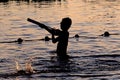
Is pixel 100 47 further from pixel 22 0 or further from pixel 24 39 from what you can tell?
pixel 22 0

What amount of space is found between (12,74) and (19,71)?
42cm

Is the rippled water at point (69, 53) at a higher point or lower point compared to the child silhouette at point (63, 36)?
lower

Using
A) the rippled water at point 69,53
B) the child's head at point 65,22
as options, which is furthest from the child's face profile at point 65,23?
the rippled water at point 69,53

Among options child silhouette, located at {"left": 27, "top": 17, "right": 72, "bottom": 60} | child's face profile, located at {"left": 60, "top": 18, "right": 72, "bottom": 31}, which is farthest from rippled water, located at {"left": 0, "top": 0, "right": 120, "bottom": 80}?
child's face profile, located at {"left": 60, "top": 18, "right": 72, "bottom": 31}

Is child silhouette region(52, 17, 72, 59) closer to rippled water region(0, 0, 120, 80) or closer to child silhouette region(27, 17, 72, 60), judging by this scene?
child silhouette region(27, 17, 72, 60)

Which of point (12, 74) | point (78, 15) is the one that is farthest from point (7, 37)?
point (78, 15)

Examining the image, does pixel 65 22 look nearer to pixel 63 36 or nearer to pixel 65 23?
pixel 65 23

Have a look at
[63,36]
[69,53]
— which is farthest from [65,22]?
[69,53]

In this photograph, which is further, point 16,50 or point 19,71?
point 16,50

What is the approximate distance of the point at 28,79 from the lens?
14367 mm

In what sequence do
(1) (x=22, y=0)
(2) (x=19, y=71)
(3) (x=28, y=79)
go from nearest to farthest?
(3) (x=28, y=79), (2) (x=19, y=71), (1) (x=22, y=0)

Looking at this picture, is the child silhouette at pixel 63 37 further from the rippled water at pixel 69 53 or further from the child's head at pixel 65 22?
the rippled water at pixel 69 53

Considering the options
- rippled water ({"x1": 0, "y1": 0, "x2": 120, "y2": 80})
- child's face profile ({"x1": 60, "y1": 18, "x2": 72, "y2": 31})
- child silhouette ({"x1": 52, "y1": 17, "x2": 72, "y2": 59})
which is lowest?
rippled water ({"x1": 0, "y1": 0, "x2": 120, "y2": 80})

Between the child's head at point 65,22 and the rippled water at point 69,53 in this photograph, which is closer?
the rippled water at point 69,53
